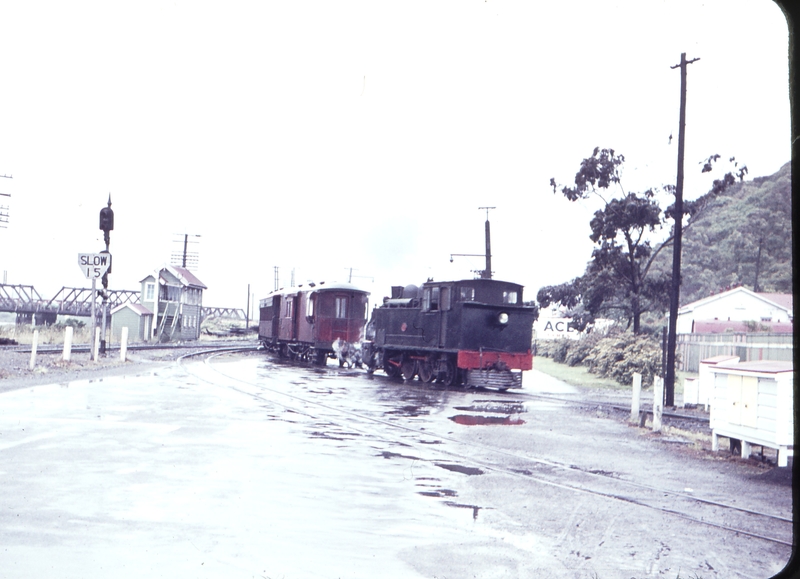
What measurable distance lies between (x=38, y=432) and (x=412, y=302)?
16.8 metres

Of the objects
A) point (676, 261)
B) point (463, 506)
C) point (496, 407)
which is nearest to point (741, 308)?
point (676, 261)

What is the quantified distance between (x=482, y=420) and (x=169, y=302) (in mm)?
52466

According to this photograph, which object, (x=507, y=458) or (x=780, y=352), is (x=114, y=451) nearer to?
(x=507, y=458)

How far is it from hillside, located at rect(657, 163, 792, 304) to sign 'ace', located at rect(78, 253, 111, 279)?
57.1 meters

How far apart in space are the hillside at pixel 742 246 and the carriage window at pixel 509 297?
4987 cm

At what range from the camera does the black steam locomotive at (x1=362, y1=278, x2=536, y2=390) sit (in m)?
23.5

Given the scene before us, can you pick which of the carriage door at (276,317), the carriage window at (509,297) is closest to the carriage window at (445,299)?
the carriage window at (509,297)

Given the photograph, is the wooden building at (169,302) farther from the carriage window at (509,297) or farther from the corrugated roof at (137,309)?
the carriage window at (509,297)

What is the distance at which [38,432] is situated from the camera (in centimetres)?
1064

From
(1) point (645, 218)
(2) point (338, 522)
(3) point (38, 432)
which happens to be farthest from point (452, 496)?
(1) point (645, 218)

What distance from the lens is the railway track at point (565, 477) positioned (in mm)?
7141

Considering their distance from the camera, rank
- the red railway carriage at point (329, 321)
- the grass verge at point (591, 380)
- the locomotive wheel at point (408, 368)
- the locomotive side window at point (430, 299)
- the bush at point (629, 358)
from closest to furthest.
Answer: the locomotive side window at point (430, 299) < the locomotive wheel at point (408, 368) < the grass verge at point (591, 380) < the bush at point (629, 358) < the red railway carriage at point (329, 321)

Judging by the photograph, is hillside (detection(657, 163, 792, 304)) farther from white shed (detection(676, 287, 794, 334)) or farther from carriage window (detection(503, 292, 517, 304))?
carriage window (detection(503, 292, 517, 304))

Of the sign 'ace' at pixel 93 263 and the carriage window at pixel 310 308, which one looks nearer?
the sign 'ace' at pixel 93 263
